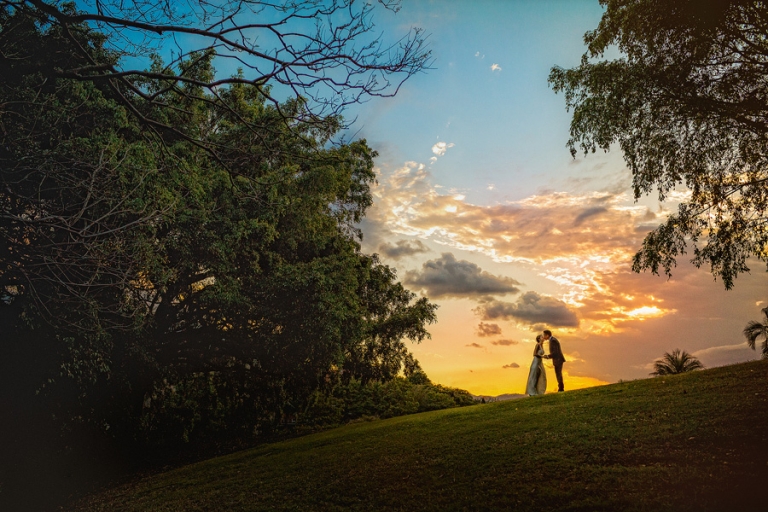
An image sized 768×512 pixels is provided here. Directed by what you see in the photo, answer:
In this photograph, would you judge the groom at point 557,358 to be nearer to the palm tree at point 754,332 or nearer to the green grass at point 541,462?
the green grass at point 541,462

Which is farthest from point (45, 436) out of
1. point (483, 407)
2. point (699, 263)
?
point (699, 263)

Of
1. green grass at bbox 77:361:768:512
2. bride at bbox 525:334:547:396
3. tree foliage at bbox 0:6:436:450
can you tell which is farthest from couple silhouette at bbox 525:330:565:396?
tree foliage at bbox 0:6:436:450

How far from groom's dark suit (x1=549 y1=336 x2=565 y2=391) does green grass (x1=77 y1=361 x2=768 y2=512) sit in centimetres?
247

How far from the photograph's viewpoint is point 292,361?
15.6m

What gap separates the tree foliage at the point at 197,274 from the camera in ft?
30.2

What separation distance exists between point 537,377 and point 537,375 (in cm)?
7

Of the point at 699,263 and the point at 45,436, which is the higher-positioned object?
the point at 699,263

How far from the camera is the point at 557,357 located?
16.5 m

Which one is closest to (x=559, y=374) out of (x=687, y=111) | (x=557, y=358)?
(x=557, y=358)

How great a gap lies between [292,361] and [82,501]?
642cm

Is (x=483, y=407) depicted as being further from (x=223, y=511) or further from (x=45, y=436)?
(x=45, y=436)

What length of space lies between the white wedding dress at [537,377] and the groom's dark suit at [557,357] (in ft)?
1.58

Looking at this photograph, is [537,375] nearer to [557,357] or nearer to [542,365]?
[542,365]

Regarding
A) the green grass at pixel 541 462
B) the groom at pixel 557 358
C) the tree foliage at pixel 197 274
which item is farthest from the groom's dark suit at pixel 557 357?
the tree foliage at pixel 197 274
